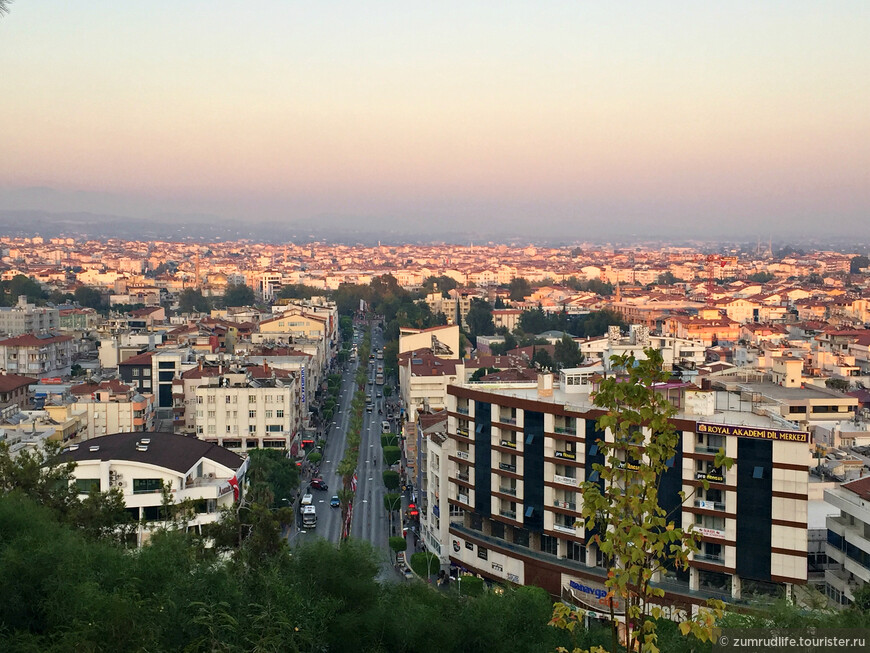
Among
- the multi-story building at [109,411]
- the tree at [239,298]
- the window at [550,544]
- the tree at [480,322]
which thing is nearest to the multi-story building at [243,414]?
the multi-story building at [109,411]

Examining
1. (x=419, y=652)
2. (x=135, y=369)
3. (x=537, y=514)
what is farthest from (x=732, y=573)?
(x=135, y=369)

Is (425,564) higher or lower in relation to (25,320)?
lower

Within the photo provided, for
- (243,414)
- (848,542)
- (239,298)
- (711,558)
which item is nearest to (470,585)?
(711,558)

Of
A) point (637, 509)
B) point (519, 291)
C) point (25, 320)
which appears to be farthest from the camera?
point (519, 291)

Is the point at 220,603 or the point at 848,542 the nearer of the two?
the point at 220,603

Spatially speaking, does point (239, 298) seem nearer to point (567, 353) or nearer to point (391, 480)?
point (567, 353)

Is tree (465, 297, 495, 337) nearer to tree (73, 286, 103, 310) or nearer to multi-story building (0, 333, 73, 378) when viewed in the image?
multi-story building (0, 333, 73, 378)

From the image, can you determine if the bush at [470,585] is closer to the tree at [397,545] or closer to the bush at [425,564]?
the bush at [425,564]

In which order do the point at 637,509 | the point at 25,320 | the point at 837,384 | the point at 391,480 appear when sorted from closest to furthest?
the point at 637,509 < the point at 391,480 < the point at 837,384 < the point at 25,320
